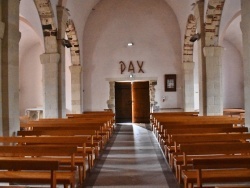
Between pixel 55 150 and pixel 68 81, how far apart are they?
1281cm

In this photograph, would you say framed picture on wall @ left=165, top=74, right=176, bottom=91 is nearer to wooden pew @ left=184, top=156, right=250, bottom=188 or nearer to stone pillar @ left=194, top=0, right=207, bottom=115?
stone pillar @ left=194, top=0, right=207, bottom=115

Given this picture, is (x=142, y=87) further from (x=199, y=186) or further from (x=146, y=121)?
(x=199, y=186)

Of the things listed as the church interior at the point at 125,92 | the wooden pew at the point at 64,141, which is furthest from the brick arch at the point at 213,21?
the wooden pew at the point at 64,141

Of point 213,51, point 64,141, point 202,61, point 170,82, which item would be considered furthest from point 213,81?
point 64,141

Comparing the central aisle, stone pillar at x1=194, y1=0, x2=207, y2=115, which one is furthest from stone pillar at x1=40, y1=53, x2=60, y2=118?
stone pillar at x1=194, y1=0, x2=207, y2=115

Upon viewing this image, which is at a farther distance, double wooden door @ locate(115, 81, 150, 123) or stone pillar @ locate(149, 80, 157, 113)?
double wooden door @ locate(115, 81, 150, 123)

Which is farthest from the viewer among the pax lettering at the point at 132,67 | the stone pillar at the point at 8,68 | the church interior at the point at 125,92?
the pax lettering at the point at 132,67

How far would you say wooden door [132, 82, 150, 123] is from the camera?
16203 mm

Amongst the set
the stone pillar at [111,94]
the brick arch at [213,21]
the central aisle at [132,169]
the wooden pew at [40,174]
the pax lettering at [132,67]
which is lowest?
the central aisle at [132,169]

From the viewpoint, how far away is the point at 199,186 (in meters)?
3.04

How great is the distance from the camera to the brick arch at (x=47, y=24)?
953 cm

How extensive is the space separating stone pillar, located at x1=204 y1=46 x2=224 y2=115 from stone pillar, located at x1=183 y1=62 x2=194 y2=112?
5069mm

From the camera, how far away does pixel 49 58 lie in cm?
1017

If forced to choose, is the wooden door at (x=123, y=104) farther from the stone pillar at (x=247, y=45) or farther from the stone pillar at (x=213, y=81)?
the stone pillar at (x=247, y=45)
